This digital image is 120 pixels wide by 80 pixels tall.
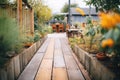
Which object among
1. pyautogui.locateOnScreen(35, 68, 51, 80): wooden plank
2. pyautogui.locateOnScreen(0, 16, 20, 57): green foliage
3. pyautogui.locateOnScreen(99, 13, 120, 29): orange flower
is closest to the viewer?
pyautogui.locateOnScreen(99, 13, 120, 29): orange flower

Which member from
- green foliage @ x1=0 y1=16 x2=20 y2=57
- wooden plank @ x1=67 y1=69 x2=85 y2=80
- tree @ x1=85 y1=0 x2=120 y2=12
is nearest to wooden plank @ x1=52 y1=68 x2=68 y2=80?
wooden plank @ x1=67 y1=69 x2=85 y2=80

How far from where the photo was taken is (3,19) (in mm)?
3141

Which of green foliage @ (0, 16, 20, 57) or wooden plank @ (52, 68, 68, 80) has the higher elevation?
green foliage @ (0, 16, 20, 57)

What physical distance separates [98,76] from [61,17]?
92.7ft

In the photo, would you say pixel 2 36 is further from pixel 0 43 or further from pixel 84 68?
pixel 84 68

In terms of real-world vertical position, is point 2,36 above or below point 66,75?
above

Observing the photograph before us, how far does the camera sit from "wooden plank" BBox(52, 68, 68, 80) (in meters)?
3.60

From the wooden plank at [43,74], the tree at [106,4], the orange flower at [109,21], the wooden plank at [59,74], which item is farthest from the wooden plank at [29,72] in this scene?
the orange flower at [109,21]

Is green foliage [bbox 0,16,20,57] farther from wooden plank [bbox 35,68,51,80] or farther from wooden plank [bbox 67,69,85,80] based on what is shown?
wooden plank [bbox 67,69,85,80]

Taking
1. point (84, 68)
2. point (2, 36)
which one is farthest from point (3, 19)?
point (84, 68)

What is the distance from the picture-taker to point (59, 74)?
12.7ft

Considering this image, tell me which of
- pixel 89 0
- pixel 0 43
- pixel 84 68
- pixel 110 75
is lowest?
pixel 84 68

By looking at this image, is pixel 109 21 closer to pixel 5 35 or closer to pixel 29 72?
pixel 5 35

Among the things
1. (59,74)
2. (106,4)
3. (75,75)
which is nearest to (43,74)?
(59,74)
